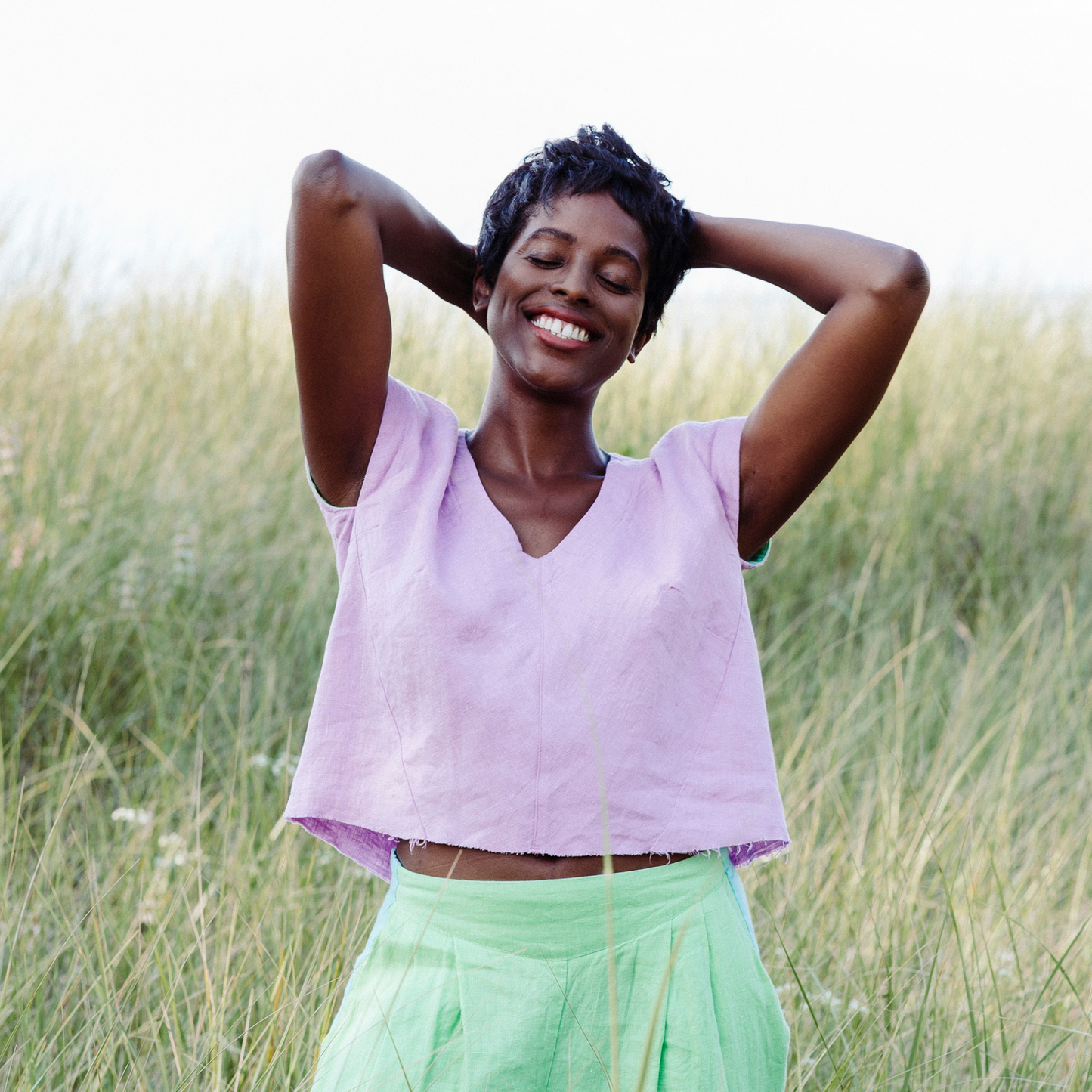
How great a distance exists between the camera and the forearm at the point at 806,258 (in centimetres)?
155

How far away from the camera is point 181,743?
9.21 ft

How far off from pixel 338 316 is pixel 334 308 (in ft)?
0.03

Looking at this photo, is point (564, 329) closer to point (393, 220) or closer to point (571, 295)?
point (571, 295)

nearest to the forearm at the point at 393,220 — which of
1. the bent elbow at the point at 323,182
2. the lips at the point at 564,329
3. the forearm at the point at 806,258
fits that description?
the bent elbow at the point at 323,182

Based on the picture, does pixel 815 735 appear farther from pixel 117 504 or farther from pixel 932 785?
pixel 117 504

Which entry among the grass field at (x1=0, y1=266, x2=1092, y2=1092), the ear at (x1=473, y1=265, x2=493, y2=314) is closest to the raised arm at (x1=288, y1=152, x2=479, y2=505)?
the ear at (x1=473, y1=265, x2=493, y2=314)

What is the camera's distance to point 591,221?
1.55 m

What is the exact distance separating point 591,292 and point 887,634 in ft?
7.95

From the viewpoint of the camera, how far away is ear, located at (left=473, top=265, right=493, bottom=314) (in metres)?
1.70

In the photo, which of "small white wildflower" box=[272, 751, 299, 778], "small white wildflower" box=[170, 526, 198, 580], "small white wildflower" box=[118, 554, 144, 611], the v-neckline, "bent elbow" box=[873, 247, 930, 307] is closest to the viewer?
the v-neckline

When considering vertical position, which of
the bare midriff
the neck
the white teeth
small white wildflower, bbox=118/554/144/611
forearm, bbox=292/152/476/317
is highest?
forearm, bbox=292/152/476/317

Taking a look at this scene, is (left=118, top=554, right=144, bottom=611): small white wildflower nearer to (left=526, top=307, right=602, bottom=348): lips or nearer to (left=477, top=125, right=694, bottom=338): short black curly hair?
(left=477, top=125, right=694, bottom=338): short black curly hair

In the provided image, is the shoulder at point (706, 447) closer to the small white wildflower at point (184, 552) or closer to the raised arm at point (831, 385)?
the raised arm at point (831, 385)

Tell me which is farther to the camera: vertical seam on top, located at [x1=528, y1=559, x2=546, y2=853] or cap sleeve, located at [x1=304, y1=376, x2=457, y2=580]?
cap sleeve, located at [x1=304, y1=376, x2=457, y2=580]
